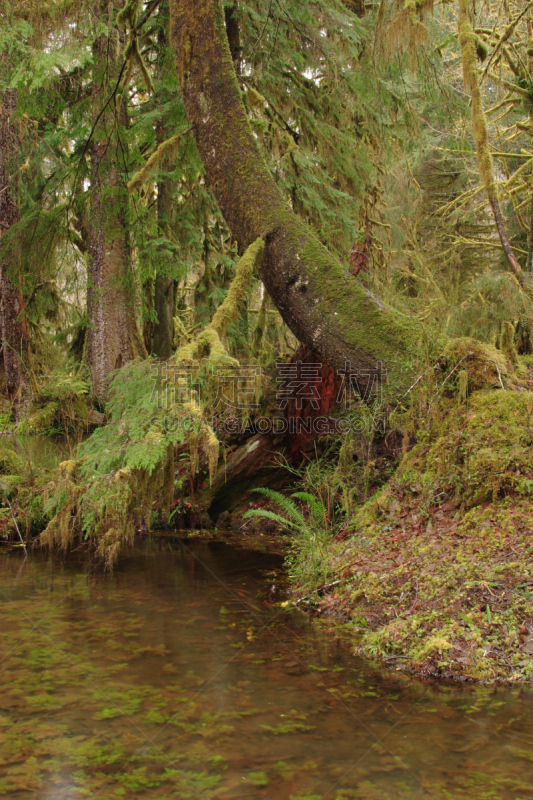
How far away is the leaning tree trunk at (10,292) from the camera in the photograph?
32.6ft

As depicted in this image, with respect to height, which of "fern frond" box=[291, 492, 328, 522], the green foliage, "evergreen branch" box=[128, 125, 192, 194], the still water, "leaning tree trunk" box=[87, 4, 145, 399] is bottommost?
the still water

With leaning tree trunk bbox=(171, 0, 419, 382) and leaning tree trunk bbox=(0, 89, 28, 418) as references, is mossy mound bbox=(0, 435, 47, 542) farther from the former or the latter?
leaning tree trunk bbox=(171, 0, 419, 382)

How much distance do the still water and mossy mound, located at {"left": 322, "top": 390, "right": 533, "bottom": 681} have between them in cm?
30

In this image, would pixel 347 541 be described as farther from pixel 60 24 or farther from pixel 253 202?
pixel 60 24

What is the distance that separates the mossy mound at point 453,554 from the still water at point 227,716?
296 mm

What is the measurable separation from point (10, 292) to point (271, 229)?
6219 mm

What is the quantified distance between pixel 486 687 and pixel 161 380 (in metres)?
3.78

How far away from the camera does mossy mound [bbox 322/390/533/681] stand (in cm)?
395

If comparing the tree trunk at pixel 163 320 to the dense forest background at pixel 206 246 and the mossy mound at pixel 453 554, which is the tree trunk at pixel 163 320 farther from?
the mossy mound at pixel 453 554

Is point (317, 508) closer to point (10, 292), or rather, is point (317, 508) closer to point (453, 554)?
point (453, 554)

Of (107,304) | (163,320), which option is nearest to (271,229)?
(107,304)

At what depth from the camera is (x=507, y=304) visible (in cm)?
1166

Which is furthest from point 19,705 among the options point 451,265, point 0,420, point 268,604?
point 451,265

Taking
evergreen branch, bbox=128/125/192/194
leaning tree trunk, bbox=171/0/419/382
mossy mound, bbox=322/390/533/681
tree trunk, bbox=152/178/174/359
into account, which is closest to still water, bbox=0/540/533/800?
mossy mound, bbox=322/390/533/681
